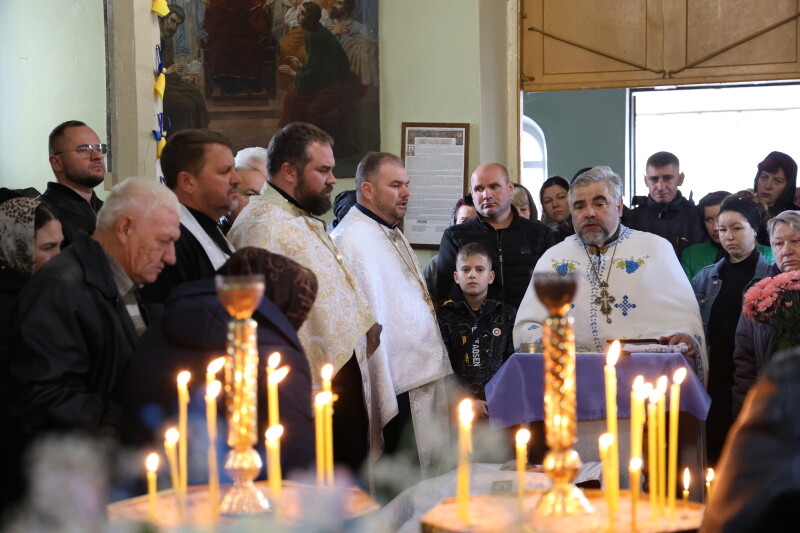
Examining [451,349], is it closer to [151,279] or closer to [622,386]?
[622,386]

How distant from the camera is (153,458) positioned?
2.12 meters

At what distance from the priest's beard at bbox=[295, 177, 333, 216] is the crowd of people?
0.03 feet

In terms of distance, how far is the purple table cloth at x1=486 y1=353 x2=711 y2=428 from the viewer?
4.83m

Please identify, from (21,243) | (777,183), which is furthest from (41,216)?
(777,183)

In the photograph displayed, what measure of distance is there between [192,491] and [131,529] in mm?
821

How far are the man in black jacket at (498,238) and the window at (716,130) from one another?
7851mm

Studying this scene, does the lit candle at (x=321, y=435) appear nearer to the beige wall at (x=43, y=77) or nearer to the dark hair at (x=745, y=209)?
the dark hair at (x=745, y=209)

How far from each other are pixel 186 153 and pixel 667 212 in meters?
3.87

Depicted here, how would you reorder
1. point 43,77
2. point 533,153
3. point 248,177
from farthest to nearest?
point 533,153
point 43,77
point 248,177

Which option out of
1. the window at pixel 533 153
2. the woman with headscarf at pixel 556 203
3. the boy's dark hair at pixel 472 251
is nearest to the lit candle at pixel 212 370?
the boy's dark hair at pixel 472 251

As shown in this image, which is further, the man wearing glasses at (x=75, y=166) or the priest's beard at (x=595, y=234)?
the priest's beard at (x=595, y=234)

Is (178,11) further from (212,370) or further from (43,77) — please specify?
(212,370)

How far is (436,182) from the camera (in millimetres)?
8484

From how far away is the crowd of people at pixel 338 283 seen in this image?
3.00 m
